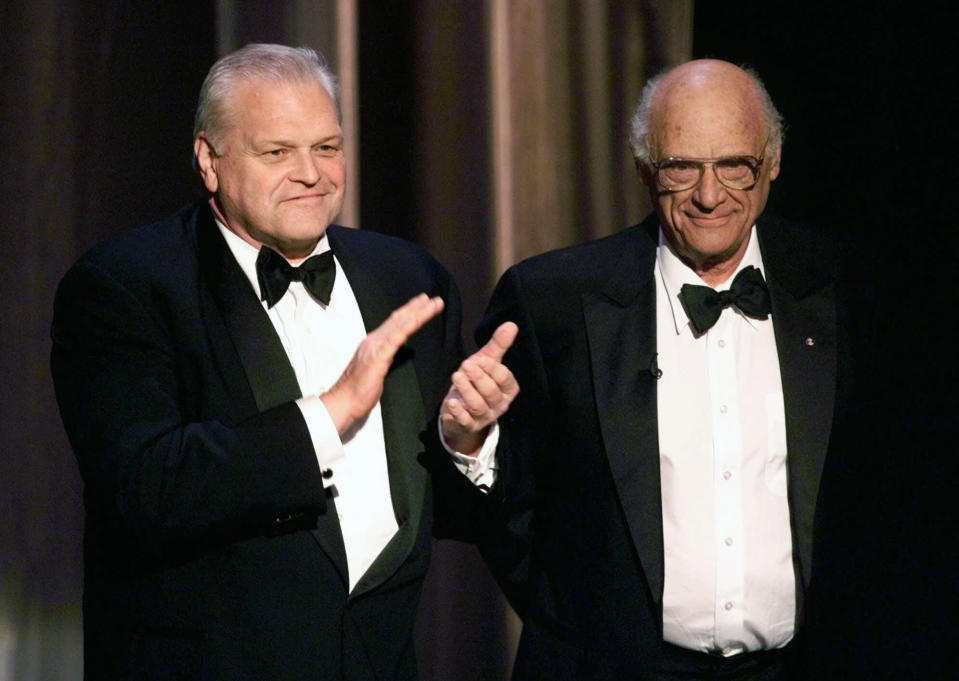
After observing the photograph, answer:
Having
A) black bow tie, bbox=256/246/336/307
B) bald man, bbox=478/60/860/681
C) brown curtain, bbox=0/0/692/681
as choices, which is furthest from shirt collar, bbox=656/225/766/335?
brown curtain, bbox=0/0/692/681

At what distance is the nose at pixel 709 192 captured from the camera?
2.15 meters

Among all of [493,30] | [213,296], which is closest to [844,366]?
[213,296]

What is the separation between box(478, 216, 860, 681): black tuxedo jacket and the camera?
2074 millimetres

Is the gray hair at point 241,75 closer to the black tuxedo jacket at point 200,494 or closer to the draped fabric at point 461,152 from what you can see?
the black tuxedo jacket at point 200,494

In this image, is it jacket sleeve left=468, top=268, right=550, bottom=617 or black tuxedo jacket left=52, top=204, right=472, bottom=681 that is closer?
black tuxedo jacket left=52, top=204, right=472, bottom=681

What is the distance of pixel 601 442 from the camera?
2117 mm

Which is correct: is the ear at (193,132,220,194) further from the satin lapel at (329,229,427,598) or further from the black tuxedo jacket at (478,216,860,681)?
the black tuxedo jacket at (478,216,860,681)

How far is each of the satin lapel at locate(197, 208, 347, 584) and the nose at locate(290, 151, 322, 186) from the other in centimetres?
17

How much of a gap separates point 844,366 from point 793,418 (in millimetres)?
143

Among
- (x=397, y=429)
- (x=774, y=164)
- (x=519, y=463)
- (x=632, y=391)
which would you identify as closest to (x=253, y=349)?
(x=397, y=429)

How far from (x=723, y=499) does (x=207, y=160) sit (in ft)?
3.15

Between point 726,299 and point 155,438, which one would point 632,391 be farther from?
point 155,438

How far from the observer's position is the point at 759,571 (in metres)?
2.10

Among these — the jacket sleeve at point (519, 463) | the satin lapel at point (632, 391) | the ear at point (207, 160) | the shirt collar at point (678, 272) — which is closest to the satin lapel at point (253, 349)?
the ear at point (207, 160)
